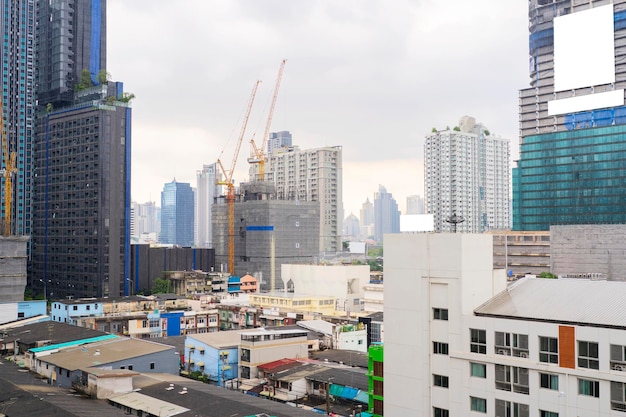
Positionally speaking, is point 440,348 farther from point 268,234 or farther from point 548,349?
point 268,234

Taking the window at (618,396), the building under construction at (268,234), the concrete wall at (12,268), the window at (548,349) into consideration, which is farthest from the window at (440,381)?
the building under construction at (268,234)

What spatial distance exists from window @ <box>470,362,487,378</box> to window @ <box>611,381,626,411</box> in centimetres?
646

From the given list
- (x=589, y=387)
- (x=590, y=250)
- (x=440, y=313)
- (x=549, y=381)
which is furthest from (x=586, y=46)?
(x=589, y=387)

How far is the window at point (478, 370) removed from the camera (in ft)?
115

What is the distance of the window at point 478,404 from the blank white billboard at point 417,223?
1060 cm

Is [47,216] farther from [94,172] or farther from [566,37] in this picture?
[566,37]

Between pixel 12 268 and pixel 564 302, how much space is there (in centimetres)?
9584

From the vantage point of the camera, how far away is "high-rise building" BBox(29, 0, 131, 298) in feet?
453

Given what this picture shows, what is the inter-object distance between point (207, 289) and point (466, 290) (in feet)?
386

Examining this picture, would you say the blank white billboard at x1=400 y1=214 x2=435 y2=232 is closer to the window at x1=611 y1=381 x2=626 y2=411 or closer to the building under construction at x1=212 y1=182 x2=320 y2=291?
the window at x1=611 y1=381 x2=626 y2=411

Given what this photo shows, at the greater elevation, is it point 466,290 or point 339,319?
point 466,290

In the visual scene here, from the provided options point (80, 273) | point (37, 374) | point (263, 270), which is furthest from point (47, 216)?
point (37, 374)

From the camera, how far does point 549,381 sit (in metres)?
32.8

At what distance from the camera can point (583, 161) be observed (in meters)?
156
